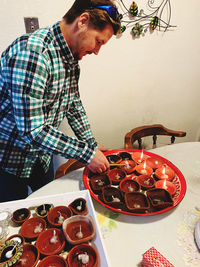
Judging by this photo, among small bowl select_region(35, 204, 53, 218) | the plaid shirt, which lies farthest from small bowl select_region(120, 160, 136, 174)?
small bowl select_region(35, 204, 53, 218)

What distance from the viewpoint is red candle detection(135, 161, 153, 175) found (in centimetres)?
111

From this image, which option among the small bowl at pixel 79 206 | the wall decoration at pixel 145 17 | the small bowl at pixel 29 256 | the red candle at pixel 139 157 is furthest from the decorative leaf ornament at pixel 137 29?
the small bowl at pixel 29 256

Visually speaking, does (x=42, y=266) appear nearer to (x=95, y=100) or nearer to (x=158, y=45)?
(x=95, y=100)

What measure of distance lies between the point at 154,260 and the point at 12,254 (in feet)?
1.64

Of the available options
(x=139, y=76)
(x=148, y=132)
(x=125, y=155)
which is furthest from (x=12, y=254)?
(x=139, y=76)

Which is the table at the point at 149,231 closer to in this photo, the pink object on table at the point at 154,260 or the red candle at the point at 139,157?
the pink object on table at the point at 154,260

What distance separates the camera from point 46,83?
2.89 ft

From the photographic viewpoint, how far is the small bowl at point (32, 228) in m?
0.76

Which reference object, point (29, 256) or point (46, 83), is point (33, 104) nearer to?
point (46, 83)

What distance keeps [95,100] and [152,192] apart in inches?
46.6

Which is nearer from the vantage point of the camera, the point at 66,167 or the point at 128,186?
the point at 128,186

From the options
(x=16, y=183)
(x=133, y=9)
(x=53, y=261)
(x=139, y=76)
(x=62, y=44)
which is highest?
(x=133, y=9)

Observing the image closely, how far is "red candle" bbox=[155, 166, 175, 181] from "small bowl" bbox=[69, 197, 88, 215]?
1.49 feet

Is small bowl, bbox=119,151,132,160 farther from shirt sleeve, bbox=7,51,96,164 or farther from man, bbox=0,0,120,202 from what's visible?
shirt sleeve, bbox=7,51,96,164
